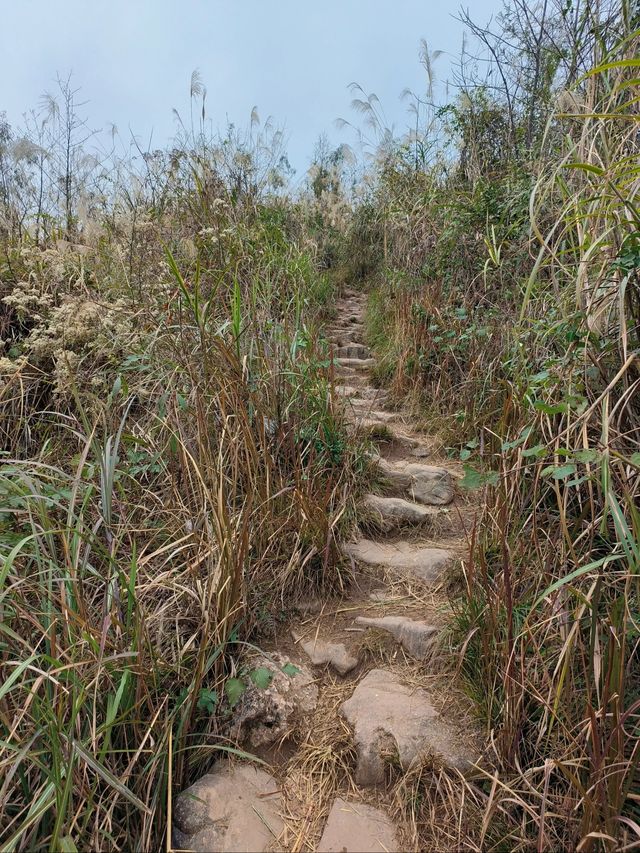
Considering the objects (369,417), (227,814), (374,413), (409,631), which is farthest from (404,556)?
(374,413)

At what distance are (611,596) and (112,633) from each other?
1308mm

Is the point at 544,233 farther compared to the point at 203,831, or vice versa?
the point at 544,233

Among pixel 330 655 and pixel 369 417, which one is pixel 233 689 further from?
pixel 369 417

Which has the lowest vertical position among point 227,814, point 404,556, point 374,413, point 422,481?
point 227,814

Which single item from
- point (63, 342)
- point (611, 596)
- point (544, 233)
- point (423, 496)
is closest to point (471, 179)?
point (544, 233)

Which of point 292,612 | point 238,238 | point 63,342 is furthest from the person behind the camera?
point 238,238

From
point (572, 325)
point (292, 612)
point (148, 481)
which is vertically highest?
point (572, 325)

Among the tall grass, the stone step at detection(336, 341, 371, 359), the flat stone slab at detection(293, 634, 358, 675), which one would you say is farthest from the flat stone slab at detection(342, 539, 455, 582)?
the stone step at detection(336, 341, 371, 359)

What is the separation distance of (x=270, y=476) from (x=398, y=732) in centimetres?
100

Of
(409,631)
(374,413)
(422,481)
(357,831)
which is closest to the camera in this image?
(357,831)

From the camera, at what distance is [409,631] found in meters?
1.71

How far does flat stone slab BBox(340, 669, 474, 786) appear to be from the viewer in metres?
1.31

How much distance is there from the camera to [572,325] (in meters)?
1.53

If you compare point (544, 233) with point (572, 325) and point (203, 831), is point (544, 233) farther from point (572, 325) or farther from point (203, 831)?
point (203, 831)
